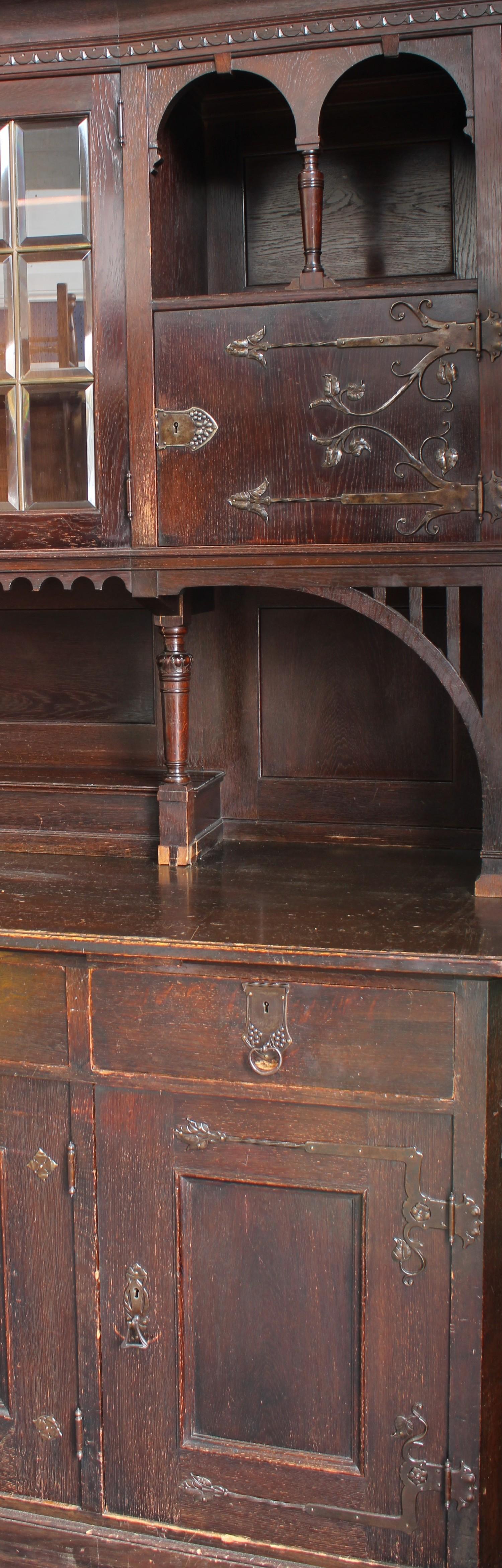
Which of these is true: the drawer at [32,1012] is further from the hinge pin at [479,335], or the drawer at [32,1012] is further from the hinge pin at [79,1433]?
the hinge pin at [479,335]

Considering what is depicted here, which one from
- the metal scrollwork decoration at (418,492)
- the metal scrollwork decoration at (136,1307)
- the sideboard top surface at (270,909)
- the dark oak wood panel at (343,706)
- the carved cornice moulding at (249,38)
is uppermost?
the carved cornice moulding at (249,38)

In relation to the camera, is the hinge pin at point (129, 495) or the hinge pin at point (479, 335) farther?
the hinge pin at point (129, 495)

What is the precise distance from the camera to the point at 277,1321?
78.7 inches

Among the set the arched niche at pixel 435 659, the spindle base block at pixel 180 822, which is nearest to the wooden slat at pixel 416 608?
the arched niche at pixel 435 659

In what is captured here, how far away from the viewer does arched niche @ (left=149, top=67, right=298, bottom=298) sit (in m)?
2.30

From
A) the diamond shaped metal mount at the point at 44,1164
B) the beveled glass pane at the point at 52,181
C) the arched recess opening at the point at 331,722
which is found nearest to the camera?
the diamond shaped metal mount at the point at 44,1164

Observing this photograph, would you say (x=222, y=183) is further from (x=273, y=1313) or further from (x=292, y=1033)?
(x=273, y=1313)

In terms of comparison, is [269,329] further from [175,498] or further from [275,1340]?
→ [275,1340]

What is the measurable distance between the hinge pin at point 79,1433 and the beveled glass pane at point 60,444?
57.9 inches

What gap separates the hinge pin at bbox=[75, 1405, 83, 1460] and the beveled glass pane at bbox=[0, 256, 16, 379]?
1691 millimetres

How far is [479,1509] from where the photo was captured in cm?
192

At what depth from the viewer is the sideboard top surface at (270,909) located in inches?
73.9

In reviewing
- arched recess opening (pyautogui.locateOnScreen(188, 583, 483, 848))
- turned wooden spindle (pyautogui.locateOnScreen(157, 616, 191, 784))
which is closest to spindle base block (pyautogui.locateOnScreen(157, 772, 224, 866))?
turned wooden spindle (pyautogui.locateOnScreen(157, 616, 191, 784))

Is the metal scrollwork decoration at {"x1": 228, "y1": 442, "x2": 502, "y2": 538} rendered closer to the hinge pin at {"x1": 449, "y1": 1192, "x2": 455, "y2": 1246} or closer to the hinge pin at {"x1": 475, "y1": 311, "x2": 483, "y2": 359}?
the hinge pin at {"x1": 475, "y1": 311, "x2": 483, "y2": 359}
